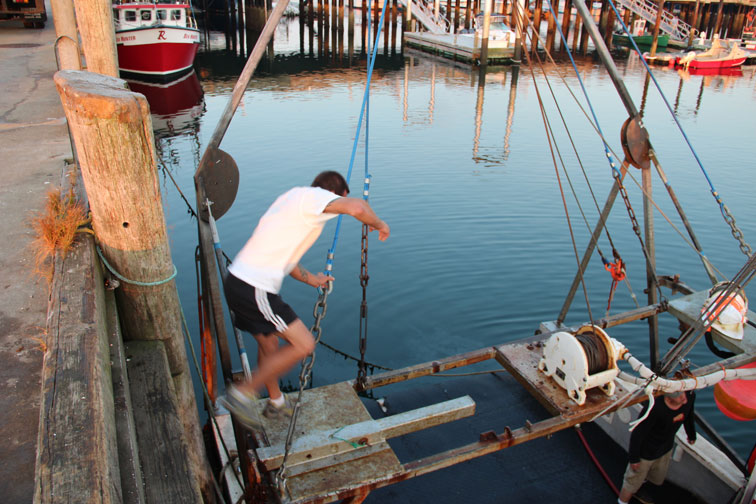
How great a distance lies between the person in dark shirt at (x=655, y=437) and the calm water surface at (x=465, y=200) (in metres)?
2.06

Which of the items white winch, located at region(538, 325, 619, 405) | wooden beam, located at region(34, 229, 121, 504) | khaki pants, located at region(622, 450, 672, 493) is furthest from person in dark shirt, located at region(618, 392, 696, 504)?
wooden beam, located at region(34, 229, 121, 504)

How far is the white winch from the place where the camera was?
15.4 ft

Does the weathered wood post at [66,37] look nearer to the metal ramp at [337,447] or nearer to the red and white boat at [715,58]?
the metal ramp at [337,447]

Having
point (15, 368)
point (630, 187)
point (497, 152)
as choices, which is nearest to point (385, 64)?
point (497, 152)

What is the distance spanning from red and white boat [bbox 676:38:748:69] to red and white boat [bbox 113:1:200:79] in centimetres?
3374

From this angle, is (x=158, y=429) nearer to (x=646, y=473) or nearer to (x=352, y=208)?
(x=352, y=208)

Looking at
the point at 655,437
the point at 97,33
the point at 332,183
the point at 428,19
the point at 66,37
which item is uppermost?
the point at 428,19

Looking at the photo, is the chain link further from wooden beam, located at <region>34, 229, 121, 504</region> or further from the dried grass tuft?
the dried grass tuft

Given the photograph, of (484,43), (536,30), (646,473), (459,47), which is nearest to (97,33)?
(536,30)

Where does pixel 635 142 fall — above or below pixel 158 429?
above

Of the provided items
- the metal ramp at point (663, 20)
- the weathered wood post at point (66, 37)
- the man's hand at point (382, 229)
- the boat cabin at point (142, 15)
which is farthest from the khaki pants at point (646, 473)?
the metal ramp at point (663, 20)

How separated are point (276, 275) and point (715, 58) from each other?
45.9 meters

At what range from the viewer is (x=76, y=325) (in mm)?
3303

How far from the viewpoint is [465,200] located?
597 inches
